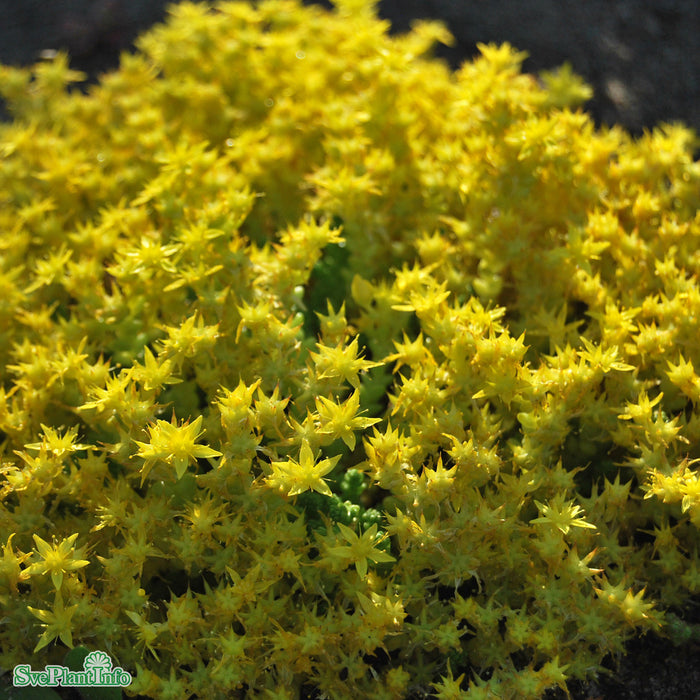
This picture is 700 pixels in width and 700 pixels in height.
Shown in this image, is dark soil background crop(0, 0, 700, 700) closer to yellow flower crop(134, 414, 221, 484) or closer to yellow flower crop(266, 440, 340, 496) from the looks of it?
yellow flower crop(266, 440, 340, 496)

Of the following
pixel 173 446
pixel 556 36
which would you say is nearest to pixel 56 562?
pixel 173 446

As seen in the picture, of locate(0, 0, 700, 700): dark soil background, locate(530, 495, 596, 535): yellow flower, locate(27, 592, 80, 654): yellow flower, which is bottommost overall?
locate(27, 592, 80, 654): yellow flower

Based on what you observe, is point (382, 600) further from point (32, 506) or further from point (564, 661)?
point (32, 506)

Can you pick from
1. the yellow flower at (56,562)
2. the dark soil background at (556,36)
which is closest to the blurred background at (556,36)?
the dark soil background at (556,36)

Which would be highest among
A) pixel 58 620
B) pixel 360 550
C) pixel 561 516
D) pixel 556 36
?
pixel 556 36

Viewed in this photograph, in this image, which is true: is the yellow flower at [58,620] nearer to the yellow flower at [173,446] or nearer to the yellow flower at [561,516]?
the yellow flower at [173,446]

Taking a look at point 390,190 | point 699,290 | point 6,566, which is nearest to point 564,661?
point 699,290

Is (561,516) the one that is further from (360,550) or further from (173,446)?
(173,446)

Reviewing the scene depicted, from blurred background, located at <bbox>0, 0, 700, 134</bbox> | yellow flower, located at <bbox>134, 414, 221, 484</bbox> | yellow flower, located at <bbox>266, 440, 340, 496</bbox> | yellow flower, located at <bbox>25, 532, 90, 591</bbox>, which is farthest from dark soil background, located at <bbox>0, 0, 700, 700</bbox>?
yellow flower, located at <bbox>25, 532, 90, 591</bbox>
